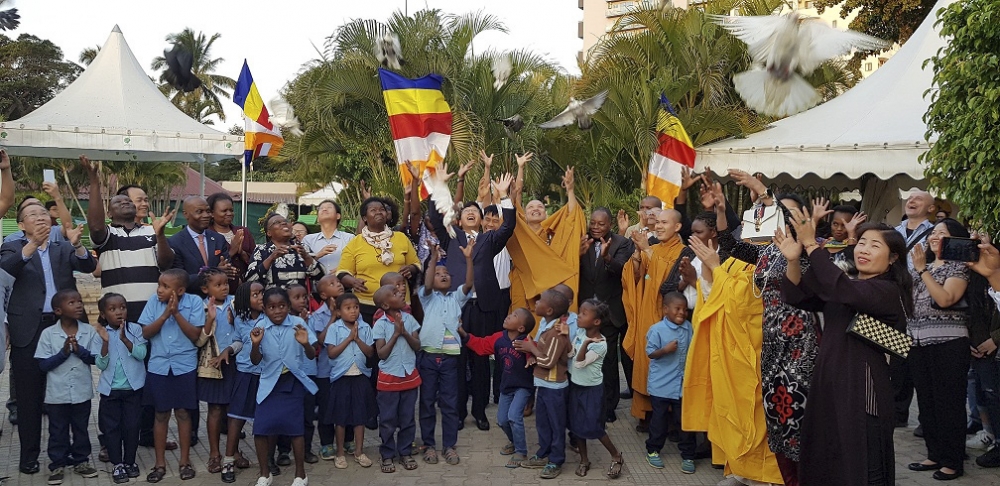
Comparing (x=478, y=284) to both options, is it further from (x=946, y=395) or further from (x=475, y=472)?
(x=946, y=395)

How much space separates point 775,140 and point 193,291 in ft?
25.0

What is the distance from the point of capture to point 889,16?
14.8 metres

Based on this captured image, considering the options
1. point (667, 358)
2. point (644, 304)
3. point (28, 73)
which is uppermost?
point (28, 73)

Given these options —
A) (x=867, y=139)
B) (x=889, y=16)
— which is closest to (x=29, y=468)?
(x=867, y=139)

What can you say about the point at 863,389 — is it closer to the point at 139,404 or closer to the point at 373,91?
the point at 139,404

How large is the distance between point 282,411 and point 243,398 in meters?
0.42

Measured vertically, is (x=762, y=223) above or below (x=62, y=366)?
above

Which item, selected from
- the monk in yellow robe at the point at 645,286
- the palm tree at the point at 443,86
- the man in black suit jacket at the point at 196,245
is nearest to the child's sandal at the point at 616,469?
the monk in yellow robe at the point at 645,286

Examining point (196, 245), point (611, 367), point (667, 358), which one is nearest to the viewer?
point (667, 358)

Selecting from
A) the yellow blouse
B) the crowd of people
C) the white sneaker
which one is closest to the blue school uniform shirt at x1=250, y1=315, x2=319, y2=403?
the crowd of people

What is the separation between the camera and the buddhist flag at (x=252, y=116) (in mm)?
13078

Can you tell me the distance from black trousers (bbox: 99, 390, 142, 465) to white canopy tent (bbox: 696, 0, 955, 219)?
25.5 ft

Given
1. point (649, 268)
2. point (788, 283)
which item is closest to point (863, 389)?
point (788, 283)

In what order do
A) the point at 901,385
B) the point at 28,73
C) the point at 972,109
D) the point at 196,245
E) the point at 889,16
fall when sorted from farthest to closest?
the point at 28,73 < the point at 889,16 < the point at 901,385 < the point at 196,245 < the point at 972,109
